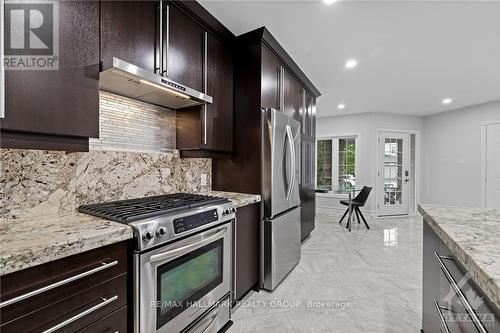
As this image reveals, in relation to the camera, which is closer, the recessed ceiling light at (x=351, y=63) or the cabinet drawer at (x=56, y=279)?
the cabinet drawer at (x=56, y=279)

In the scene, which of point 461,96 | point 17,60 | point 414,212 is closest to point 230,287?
point 17,60

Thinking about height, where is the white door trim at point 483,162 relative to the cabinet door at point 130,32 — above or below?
below

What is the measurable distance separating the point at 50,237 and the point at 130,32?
4.03ft

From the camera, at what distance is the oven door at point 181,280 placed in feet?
3.71

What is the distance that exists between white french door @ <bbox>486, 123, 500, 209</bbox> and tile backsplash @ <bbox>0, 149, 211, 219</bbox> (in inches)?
238

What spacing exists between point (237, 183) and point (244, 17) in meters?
1.52

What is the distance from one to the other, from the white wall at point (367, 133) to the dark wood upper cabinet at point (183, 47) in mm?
4781

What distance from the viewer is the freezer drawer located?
217 centimetres

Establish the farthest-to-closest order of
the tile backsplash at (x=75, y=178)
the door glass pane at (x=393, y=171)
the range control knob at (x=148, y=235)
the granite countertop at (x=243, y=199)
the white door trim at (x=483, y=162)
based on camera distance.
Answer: the door glass pane at (x=393, y=171)
the white door trim at (x=483, y=162)
the granite countertop at (x=243, y=199)
the tile backsplash at (x=75, y=178)
the range control knob at (x=148, y=235)

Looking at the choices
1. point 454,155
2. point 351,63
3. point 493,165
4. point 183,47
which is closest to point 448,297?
point 183,47

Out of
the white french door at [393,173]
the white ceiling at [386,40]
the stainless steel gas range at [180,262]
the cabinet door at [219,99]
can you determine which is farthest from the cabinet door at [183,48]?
the white french door at [393,173]

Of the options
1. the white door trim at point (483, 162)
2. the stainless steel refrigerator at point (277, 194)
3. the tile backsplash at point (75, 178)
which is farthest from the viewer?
the white door trim at point (483, 162)

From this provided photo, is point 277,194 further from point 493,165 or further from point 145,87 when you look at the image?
point 493,165
